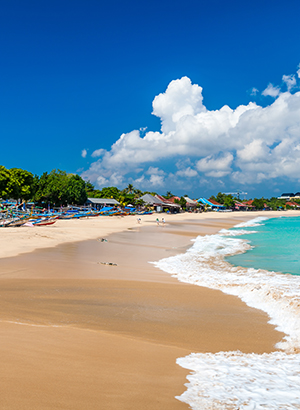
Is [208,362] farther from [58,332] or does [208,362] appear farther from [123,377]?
[58,332]

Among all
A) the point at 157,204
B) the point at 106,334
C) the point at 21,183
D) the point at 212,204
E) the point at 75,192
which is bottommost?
the point at 106,334

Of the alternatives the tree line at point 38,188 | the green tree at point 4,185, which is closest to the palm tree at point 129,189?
the tree line at point 38,188

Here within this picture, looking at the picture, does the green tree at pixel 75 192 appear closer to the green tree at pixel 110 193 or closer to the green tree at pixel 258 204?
the green tree at pixel 110 193

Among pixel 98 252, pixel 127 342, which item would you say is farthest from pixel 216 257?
pixel 127 342

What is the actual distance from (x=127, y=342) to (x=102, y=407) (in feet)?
5.88

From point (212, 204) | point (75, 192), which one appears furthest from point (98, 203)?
point (212, 204)

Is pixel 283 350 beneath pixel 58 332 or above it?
beneath

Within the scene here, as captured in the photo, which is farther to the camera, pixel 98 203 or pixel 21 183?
pixel 98 203

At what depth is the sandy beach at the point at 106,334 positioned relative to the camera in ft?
10.6

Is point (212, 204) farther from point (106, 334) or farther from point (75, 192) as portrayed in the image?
point (106, 334)

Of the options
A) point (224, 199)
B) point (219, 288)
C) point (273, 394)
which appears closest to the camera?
point (273, 394)

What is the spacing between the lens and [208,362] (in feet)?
14.3

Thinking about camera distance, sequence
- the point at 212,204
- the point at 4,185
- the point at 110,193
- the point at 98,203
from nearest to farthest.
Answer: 1. the point at 4,185
2. the point at 98,203
3. the point at 110,193
4. the point at 212,204

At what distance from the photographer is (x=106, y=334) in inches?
201
